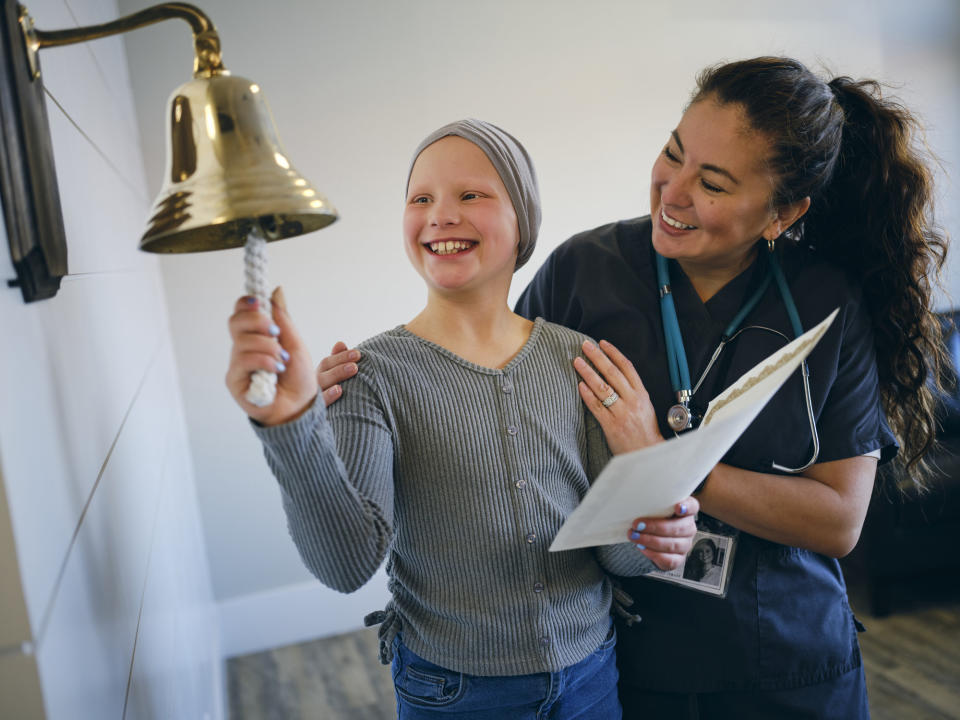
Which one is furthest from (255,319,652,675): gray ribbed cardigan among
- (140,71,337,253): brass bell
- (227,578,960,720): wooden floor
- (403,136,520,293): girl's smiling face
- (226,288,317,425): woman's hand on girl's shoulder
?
(227,578,960,720): wooden floor

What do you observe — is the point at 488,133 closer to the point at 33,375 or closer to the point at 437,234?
the point at 437,234

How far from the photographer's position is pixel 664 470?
0.81m

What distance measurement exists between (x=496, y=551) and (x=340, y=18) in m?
2.35

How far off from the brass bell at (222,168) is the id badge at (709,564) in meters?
0.91

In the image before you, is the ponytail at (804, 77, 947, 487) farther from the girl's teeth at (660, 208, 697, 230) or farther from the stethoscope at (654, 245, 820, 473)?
the girl's teeth at (660, 208, 697, 230)

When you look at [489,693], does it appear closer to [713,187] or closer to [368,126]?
[713,187]

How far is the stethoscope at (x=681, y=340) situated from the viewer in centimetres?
119

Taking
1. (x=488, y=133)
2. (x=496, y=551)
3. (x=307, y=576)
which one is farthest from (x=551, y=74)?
(x=496, y=551)

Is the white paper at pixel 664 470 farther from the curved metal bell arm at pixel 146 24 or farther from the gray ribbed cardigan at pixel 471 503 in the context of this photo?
the curved metal bell arm at pixel 146 24

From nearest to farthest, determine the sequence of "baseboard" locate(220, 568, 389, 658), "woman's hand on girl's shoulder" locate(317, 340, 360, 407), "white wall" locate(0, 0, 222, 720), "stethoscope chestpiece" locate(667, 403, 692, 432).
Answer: "white wall" locate(0, 0, 222, 720) < "woman's hand on girl's shoulder" locate(317, 340, 360, 407) < "stethoscope chestpiece" locate(667, 403, 692, 432) < "baseboard" locate(220, 568, 389, 658)

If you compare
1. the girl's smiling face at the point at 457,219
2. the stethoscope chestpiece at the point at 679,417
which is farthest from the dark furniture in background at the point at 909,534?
the girl's smiling face at the point at 457,219

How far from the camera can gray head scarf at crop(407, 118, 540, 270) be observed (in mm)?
1066

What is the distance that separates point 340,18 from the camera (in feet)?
8.73

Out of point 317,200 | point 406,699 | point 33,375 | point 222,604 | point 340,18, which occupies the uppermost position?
point 340,18
